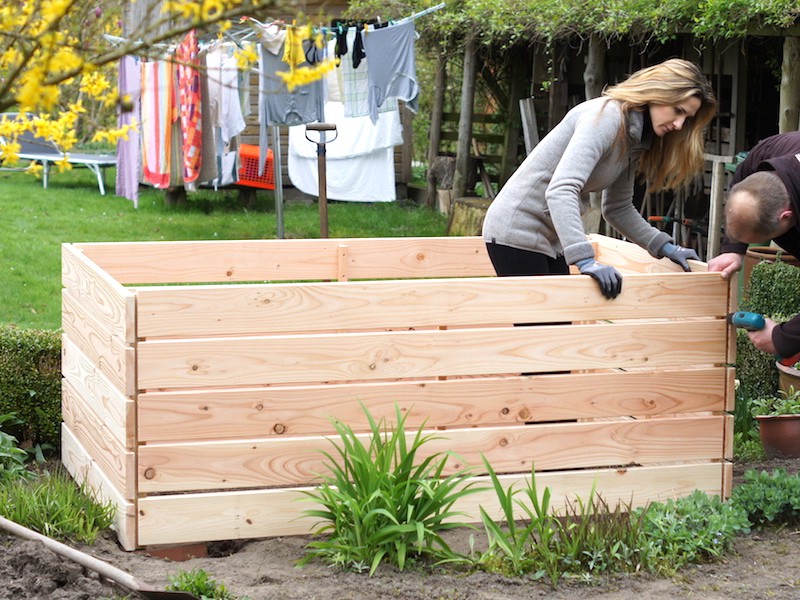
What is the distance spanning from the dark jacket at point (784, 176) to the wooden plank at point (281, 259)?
1329mm

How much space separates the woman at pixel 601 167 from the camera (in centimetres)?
348

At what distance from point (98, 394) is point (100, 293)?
14.6 inches

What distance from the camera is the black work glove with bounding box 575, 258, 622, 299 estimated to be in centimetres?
353

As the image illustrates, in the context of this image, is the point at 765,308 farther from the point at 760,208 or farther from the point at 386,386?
the point at 386,386

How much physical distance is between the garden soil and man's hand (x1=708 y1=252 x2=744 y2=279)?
0.98 m

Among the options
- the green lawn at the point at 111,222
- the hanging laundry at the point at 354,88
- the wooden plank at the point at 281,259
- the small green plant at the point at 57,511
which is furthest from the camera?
the hanging laundry at the point at 354,88

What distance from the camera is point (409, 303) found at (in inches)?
136

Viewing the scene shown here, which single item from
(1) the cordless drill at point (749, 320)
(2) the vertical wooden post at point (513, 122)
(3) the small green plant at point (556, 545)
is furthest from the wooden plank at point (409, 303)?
(2) the vertical wooden post at point (513, 122)

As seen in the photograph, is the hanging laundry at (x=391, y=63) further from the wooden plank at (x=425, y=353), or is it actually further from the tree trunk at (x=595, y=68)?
the wooden plank at (x=425, y=353)

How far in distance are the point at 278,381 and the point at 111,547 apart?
767 millimetres

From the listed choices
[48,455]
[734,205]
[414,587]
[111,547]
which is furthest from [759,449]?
[48,455]

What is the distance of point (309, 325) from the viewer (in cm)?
341

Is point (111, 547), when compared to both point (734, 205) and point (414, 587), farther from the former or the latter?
point (734, 205)

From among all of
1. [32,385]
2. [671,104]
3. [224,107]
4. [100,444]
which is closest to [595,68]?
[224,107]
